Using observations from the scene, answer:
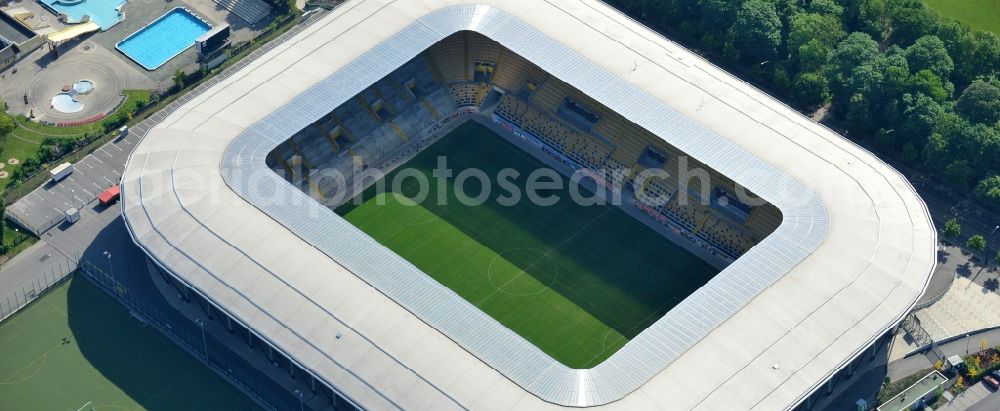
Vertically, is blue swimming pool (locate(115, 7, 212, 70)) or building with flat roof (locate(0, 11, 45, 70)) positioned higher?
blue swimming pool (locate(115, 7, 212, 70))

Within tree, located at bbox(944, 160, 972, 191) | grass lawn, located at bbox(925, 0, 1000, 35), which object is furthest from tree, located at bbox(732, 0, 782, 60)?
tree, located at bbox(944, 160, 972, 191)

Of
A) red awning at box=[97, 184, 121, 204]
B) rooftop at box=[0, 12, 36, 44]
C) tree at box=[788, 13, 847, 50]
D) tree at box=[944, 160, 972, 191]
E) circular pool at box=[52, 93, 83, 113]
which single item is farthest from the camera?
rooftop at box=[0, 12, 36, 44]

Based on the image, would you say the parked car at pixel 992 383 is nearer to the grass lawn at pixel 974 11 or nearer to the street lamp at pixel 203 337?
the grass lawn at pixel 974 11

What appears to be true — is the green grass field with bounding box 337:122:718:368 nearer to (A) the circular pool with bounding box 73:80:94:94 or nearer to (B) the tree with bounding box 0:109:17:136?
(A) the circular pool with bounding box 73:80:94:94

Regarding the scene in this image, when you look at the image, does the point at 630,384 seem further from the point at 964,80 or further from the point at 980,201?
the point at 964,80

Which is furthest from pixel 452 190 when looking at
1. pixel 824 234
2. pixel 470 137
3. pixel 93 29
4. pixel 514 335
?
pixel 93 29

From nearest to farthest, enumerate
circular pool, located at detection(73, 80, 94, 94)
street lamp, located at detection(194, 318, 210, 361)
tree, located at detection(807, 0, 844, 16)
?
street lamp, located at detection(194, 318, 210, 361) < circular pool, located at detection(73, 80, 94, 94) < tree, located at detection(807, 0, 844, 16)

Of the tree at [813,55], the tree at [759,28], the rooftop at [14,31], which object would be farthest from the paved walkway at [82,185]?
the tree at [813,55]
